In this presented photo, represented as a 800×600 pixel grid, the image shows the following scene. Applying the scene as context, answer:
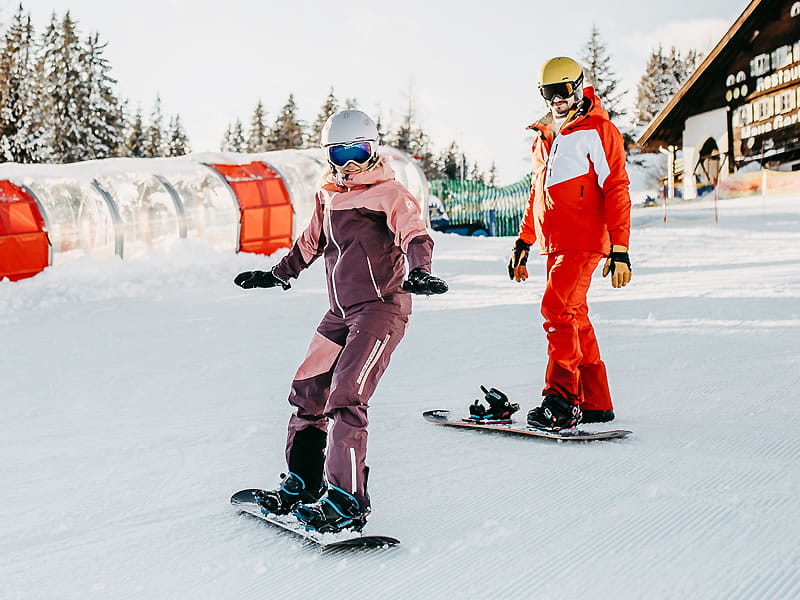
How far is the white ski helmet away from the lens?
3100 mm

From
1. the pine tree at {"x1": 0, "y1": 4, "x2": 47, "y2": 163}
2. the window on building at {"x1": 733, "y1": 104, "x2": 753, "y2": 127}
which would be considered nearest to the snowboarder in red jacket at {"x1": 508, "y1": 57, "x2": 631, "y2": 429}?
the window on building at {"x1": 733, "y1": 104, "x2": 753, "y2": 127}

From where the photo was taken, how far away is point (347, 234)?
319 cm

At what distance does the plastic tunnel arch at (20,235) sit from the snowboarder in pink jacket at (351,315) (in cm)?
1085

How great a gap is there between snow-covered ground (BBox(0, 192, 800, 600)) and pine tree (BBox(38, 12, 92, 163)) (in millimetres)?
36998

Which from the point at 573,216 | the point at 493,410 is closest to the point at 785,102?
the point at 573,216

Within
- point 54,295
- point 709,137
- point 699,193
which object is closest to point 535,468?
point 54,295

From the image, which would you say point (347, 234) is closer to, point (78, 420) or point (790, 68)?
point (78, 420)

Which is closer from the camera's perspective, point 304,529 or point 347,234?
point 304,529

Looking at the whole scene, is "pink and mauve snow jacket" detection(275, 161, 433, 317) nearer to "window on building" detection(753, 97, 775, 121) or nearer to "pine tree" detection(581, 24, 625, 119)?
"window on building" detection(753, 97, 775, 121)

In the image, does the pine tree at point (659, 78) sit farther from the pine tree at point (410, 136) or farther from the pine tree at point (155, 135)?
the pine tree at point (155, 135)

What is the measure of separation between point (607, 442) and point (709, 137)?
2702 centimetres

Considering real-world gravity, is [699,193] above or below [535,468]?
above

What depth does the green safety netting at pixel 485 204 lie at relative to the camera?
28141mm

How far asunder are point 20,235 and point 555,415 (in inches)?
435
